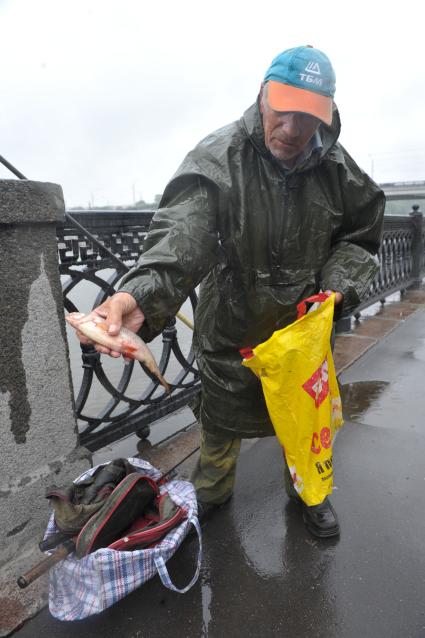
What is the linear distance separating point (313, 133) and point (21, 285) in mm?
1437

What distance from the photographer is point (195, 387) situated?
388 centimetres

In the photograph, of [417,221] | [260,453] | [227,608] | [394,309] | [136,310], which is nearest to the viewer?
[136,310]

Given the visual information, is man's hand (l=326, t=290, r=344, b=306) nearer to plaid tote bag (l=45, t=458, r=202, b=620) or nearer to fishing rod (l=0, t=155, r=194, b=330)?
fishing rod (l=0, t=155, r=194, b=330)

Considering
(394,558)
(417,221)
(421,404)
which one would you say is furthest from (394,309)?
(394,558)

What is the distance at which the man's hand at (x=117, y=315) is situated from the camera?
4.79ft

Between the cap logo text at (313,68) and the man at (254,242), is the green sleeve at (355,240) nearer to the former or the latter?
the man at (254,242)

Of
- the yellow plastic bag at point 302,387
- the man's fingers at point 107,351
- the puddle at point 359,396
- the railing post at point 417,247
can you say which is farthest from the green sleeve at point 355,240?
the railing post at point 417,247

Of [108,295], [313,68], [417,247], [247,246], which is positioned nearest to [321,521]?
[247,246]

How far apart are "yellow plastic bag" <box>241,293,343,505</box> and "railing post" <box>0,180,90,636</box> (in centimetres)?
94

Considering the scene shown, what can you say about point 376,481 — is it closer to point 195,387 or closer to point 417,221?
point 195,387

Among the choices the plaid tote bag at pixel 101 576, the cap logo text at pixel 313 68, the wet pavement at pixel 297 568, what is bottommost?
the wet pavement at pixel 297 568

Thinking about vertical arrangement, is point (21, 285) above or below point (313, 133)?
below

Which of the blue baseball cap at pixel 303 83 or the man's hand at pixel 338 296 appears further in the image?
the man's hand at pixel 338 296

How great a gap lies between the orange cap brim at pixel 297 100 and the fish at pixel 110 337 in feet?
3.60
